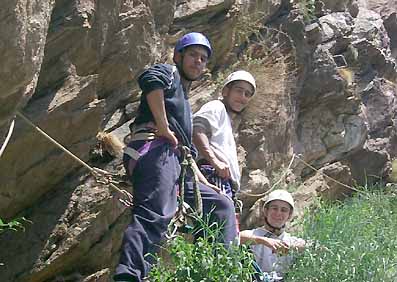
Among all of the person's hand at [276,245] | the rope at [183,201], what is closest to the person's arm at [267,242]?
the person's hand at [276,245]

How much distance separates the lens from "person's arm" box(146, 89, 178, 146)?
6.00 metres

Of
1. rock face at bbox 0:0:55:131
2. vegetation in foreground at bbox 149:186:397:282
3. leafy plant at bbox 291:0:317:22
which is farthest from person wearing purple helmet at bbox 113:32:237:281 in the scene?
leafy plant at bbox 291:0:317:22

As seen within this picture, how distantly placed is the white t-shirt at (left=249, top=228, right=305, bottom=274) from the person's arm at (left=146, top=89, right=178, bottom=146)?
1420 millimetres

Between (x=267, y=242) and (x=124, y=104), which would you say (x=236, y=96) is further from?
(x=124, y=104)

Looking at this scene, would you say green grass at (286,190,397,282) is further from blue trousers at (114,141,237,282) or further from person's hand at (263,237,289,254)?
blue trousers at (114,141,237,282)

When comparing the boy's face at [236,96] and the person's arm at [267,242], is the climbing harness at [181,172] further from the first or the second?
the boy's face at [236,96]

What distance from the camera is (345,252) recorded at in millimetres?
5602

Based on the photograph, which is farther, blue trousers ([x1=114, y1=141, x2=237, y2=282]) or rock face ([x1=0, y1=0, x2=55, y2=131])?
blue trousers ([x1=114, y1=141, x2=237, y2=282])

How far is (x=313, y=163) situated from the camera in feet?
42.4

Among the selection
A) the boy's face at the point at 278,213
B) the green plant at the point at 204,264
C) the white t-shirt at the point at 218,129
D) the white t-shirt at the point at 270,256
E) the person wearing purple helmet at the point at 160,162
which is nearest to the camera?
the green plant at the point at 204,264

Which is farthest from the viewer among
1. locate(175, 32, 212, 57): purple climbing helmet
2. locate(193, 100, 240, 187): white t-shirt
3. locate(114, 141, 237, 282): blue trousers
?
locate(193, 100, 240, 187): white t-shirt

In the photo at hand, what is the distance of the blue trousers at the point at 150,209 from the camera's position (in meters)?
5.46

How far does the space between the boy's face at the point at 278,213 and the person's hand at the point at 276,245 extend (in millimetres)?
342

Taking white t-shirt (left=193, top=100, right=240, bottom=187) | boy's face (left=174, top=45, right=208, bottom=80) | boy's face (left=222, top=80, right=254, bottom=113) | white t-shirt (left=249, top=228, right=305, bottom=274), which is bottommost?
white t-shirt (left=249, top=228, right=305, bottom=274)
